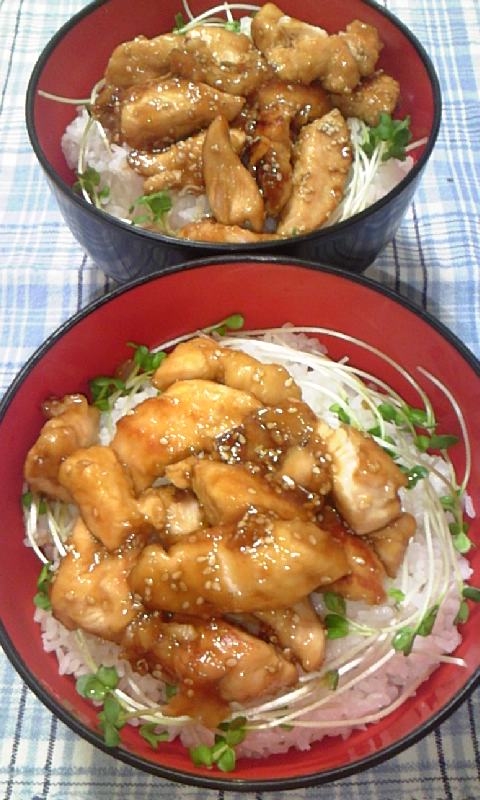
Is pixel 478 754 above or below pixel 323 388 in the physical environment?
below

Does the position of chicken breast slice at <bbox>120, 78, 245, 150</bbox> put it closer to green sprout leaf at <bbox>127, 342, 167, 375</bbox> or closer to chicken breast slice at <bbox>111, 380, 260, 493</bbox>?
green sprout leaf at <bbox>127, 342, 167, 375</bbox>

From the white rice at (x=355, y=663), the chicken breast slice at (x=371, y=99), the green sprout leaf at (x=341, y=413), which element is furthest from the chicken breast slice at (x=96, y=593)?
the chicken breast slice at (x=371, y=99)

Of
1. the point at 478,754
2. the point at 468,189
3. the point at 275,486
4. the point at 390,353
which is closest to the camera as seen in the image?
the point at 275,486

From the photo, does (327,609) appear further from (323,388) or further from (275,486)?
(323,388)

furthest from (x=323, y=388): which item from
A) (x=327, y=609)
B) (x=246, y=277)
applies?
(x=327, y=609)

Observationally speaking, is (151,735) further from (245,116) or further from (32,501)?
(245,116)

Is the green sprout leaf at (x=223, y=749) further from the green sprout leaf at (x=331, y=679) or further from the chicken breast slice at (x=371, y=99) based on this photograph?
the chicken breast slice at (x=371, y=99)

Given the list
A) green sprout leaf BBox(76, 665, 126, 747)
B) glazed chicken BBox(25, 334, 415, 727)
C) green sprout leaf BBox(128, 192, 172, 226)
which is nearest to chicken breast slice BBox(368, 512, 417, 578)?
glazed chicken BBox(25, 334, 415, 727)
